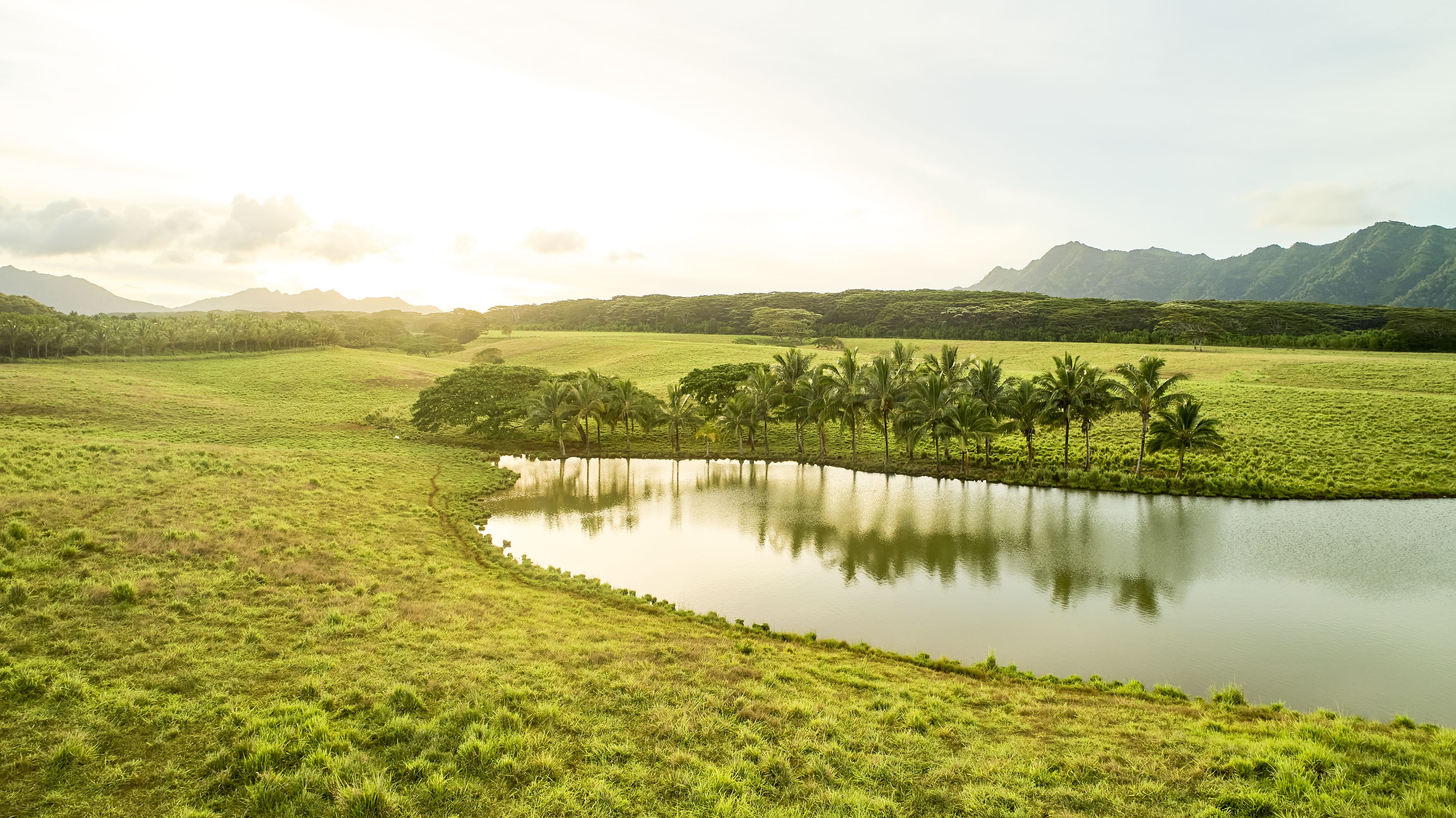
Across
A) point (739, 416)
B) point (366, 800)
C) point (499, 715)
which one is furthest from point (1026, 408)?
point (366, 800)

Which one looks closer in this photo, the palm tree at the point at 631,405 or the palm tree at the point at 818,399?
the palm tree at the point at 818,399

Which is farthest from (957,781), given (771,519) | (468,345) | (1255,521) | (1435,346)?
(468,345)

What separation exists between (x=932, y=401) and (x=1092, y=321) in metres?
107

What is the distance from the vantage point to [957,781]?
11406mm

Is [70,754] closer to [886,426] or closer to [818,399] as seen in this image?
[886,426]

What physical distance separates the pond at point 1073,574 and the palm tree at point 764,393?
14.4 metres

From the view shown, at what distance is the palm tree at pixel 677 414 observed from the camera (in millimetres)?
58375

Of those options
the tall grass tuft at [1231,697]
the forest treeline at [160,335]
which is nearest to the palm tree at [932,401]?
the tall grass tuft at [1231,697]

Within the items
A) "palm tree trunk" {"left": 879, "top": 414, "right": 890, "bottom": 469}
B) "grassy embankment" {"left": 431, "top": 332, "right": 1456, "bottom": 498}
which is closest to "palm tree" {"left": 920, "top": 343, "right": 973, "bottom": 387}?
"palm tree trunk" {"left": 879, "top": 414, "right": 890, "bottom": 469}

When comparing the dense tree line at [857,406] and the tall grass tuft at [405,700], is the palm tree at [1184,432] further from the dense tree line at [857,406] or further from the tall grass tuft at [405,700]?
the tall grass tuft at [405,700]

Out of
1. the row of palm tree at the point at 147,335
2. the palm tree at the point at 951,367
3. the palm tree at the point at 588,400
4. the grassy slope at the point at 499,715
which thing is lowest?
the grassy slope at the point at 499,715

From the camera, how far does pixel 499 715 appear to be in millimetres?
13000

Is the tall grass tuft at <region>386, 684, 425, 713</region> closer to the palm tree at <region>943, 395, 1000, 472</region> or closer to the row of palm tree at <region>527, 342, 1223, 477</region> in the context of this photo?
the row of palm tree at <region>527, 342, 1223, 477</region>

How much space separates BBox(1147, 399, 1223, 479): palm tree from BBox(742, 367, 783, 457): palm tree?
2851cm
